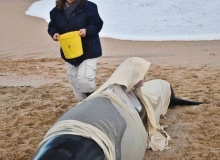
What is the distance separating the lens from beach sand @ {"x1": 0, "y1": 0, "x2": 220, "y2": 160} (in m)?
4.51

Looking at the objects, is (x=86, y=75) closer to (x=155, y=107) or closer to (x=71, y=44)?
(x=71, y=44)

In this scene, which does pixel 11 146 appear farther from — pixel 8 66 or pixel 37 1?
pixel 37 1

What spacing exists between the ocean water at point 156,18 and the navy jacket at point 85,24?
623 centimetres

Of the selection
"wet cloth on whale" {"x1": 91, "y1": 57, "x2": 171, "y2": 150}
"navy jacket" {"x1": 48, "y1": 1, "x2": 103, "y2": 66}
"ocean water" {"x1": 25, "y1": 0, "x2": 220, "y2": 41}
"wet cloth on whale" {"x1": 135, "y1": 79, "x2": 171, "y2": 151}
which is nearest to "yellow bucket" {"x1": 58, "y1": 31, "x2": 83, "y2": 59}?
"navy jacket" {"x1": 48, "y1": 1, "x2": 103, "y2": 66}

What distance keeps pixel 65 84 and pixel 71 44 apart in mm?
2398

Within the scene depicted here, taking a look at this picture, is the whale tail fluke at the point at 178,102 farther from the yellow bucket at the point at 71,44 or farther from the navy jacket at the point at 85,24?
the yellow bucket at the point at 71,44

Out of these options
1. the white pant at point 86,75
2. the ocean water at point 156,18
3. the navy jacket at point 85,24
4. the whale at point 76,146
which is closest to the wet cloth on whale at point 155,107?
the white pant at point 86,75

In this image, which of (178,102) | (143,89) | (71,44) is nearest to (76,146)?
(143,89)

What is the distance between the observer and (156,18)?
1395cm

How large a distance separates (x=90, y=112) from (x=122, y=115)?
0.30 metres

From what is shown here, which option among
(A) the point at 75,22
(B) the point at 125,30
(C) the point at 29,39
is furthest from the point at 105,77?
(B) the point at 125,30

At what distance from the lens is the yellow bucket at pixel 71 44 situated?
15.8ft

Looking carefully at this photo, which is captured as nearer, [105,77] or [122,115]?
[122,115]

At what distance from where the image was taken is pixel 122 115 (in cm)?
350
